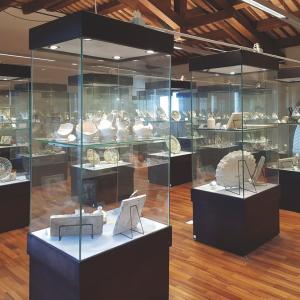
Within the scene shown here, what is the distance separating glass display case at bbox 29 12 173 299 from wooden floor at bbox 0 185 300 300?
2.06ft

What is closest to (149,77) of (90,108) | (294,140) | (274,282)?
(90,108)

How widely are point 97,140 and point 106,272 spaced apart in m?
0.78

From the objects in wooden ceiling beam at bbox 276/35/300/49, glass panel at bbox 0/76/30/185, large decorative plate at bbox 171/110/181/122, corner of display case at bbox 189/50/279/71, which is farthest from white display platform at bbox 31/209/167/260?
wooden ceiling beam at bbox 276/35/300/49

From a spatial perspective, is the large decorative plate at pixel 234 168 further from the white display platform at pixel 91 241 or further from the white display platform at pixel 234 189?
the white display platform at pixel 91 241

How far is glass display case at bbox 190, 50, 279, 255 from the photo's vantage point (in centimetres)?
354

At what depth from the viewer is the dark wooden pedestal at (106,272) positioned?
1.93 meters

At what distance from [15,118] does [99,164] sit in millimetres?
1651

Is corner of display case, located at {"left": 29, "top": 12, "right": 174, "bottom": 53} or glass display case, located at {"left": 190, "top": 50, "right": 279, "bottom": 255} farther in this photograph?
glass display case, located at {"left": 190, "top": 50, "right": 279, "bottom": 255}

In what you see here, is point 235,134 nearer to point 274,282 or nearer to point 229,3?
point 274,282

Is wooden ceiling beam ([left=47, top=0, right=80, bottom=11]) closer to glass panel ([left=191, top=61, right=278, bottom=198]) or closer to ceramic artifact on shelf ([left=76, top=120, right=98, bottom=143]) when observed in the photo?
glass panel ([left=191, top=61, right=278, bottom=198])

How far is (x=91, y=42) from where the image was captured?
199 cm

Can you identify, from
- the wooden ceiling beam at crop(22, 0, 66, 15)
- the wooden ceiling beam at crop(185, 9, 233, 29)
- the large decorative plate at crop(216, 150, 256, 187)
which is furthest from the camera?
the wooden ceiling beam at crop(22, 0, 66, 15)

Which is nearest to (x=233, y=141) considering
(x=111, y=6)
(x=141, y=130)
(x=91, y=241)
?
(x=141, y=130)

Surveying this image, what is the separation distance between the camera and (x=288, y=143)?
5.29 metres
